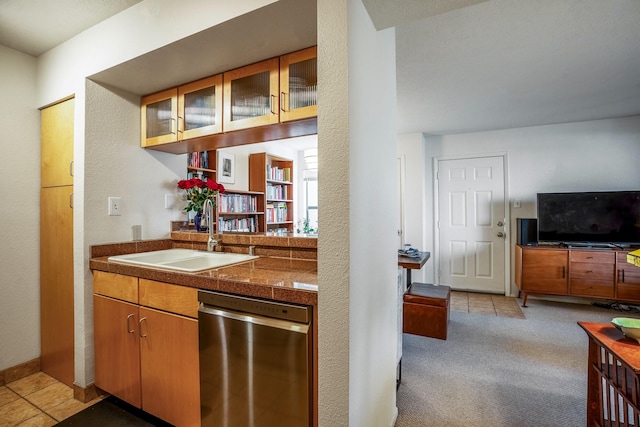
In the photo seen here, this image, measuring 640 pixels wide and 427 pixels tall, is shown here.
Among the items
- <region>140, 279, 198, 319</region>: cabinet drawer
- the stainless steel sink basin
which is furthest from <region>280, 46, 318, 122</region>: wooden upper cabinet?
<region>140, 279, 198, 319</region>: cabinet drawer

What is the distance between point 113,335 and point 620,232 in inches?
202

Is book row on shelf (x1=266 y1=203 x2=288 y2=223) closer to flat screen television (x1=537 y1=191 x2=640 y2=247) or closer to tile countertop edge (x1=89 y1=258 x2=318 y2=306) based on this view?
tile countertop edge (x1=89 y1=258 x2=318 y2=306)

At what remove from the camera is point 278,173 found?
5.05m

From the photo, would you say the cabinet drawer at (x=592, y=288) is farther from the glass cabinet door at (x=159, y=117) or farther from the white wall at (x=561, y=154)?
the glass cabinet door at (x=159, y=117)

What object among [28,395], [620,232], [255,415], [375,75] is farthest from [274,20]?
[620,232]

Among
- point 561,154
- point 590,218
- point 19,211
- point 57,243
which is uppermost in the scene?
point 561,154

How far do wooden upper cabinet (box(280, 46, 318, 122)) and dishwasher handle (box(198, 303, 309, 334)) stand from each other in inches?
39.8

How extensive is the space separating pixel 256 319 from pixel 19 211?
7.14ft

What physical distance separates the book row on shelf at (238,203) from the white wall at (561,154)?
256cm

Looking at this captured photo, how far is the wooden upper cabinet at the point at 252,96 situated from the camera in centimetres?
162

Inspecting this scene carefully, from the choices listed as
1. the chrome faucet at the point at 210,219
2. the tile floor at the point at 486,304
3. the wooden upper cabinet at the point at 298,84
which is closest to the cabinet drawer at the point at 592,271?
the tile floor at the point at 486,304

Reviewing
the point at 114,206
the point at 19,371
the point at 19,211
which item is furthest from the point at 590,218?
the point at 19,371

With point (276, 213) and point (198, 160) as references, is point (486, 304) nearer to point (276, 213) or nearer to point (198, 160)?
point (276, 213)

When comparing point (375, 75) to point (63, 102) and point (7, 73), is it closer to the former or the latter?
point (63, 102)
